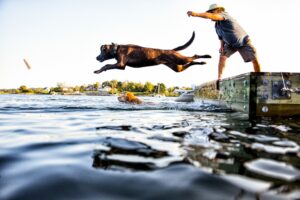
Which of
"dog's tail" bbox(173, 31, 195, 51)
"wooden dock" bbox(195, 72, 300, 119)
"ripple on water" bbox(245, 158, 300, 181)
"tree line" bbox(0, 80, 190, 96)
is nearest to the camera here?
"ripple on water" bbox(245, 158, 300, 181)

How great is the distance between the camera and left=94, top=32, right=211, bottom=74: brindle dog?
7688 millimetres

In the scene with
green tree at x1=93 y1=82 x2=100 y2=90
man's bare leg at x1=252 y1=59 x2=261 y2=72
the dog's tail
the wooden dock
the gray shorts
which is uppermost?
green tree at x1=93 y1=82 x2=100 y2=90

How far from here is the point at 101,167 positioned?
6.00ft

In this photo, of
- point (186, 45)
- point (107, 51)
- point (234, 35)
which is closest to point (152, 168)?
point (234, 35)

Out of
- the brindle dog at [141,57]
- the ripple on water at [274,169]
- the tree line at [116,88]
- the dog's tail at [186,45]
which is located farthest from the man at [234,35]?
the tree line at [116,88]

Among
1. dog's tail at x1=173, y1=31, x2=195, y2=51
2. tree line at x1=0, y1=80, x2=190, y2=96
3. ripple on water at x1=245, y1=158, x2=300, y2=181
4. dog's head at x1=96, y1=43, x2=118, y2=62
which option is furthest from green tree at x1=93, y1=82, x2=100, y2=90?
ripple on water at x1=245, y1=158, x2=300, y2=181

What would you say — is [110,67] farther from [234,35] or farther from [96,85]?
[96,85]

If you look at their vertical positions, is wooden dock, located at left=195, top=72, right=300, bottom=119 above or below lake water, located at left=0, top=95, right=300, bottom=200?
above

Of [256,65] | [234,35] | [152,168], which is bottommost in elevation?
[152,168]

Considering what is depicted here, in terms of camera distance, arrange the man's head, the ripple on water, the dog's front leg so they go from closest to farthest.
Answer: the ripple on water
the man's head
the dog's front leg

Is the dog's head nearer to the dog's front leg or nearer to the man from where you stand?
the dog's front leg

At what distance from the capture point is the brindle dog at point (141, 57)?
25.2 ft

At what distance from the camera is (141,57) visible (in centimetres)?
776

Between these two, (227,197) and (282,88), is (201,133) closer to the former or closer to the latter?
(227,197)
